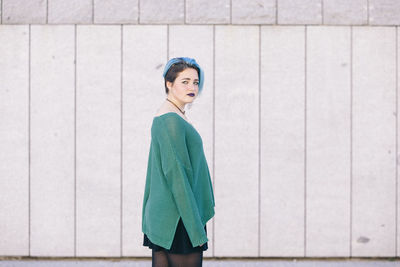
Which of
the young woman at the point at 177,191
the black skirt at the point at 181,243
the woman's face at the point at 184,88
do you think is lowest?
the black skirt at the point at 181,243

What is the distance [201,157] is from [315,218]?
1.82 metres

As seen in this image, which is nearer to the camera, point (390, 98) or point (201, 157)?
point (201, 157)

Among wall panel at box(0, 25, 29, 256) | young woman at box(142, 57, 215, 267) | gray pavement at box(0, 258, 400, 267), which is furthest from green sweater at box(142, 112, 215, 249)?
wall panel at box(0, 25, 29, 256)

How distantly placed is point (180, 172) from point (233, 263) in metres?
1.81

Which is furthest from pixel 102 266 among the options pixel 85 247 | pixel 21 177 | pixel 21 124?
pixel 21 124

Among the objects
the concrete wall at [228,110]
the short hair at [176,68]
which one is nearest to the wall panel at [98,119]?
the concrete wall at [228,110]

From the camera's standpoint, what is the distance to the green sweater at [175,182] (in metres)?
1.85

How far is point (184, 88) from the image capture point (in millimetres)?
2043

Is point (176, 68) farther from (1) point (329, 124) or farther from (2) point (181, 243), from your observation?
(1) point (329, 124)

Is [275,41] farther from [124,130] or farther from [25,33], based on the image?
[25,33]

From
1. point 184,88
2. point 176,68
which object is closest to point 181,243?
point 184,88

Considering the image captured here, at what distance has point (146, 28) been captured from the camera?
3.43 m

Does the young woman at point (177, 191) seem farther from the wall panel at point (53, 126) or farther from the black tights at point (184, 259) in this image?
the wall panel at point (53, 126)

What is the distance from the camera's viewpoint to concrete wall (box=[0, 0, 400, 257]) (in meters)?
3.42
